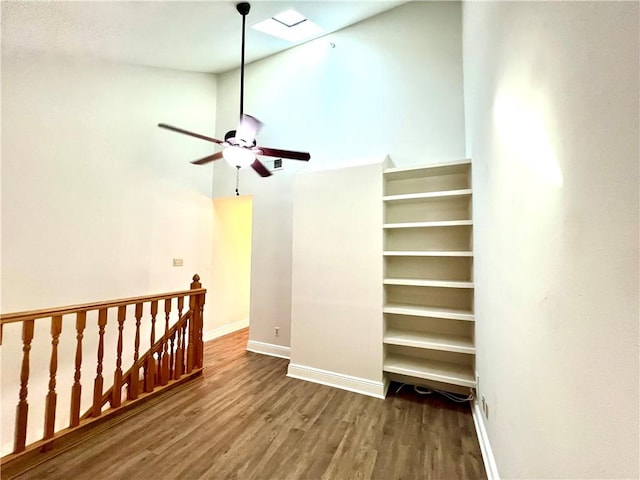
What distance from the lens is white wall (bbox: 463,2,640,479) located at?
52 cm

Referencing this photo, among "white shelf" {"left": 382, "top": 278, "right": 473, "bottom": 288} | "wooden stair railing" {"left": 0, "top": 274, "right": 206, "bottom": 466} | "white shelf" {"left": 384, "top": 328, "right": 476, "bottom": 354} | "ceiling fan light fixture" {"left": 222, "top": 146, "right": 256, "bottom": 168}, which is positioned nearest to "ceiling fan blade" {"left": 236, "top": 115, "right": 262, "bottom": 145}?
"ceiling fan light fixture" {"left": 222, "top": 146, "right": 256, "bottom": 168}

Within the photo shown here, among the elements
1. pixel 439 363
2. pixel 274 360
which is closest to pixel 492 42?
pixel 439 363

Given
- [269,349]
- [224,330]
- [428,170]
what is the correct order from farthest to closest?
[224,330] < [269,349] < [428,170]

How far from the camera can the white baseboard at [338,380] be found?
264 cm

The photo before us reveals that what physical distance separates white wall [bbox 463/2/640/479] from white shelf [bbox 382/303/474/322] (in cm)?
94

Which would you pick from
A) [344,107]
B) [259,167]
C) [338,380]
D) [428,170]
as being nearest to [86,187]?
[259,167]

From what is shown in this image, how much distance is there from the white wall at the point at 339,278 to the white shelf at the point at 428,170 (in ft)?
0.72

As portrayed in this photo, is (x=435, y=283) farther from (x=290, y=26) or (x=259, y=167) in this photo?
(x=290, y=26)

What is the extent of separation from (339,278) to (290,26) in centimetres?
356

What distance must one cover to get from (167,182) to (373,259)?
3256 millimetres

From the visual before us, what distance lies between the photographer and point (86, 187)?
3113mm

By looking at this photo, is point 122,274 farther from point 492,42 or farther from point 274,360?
point 492,42

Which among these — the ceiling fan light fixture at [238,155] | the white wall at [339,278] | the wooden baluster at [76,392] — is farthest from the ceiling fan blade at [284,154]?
the wooden baluster at [76,392]

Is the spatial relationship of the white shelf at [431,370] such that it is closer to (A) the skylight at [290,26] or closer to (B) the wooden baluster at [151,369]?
(B) the wooden baluster at [151,369]
